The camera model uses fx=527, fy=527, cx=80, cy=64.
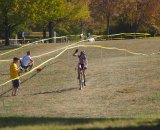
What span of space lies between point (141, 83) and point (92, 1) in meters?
51.0

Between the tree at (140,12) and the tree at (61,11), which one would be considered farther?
the tree at (140,12)

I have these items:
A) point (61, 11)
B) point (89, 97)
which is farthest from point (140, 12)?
point (89, 97)

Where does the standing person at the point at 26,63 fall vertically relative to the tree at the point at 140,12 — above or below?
below

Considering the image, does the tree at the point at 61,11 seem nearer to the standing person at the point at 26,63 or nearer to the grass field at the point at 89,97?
the grass field at the point at 89,97

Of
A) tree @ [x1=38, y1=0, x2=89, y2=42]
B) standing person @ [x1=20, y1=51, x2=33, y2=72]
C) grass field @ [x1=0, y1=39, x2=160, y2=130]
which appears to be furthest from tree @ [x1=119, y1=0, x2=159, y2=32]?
standing person @ [x1=20, y1=51, x2=33, y2=72]

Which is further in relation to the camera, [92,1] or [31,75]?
[92,1]

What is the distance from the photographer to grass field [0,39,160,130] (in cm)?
1230

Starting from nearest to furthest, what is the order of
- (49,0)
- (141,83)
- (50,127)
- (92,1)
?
(50,127) < (141,83) < (49,0) < (92,1)

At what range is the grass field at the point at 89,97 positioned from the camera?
40.3 feet

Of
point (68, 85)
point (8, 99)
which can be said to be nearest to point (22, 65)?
point (68, 85)

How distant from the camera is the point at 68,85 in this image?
Result: 2667cm

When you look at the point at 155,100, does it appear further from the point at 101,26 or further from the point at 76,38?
the point at 101,26

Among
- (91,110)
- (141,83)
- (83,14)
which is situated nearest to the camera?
(91,110)

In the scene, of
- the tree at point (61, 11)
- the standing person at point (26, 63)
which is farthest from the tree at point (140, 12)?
the standing person at point (26, 63)
